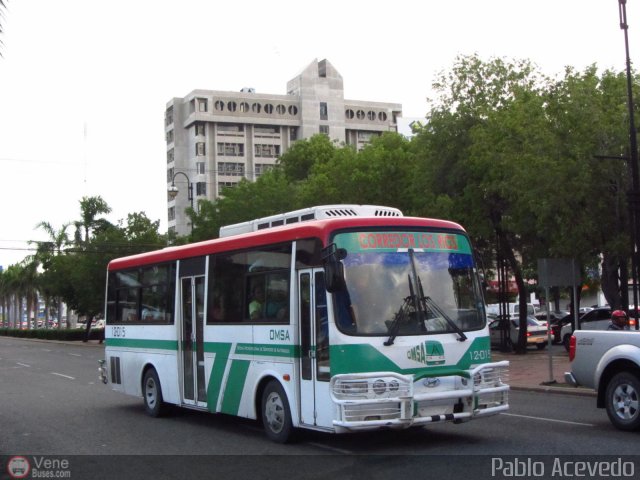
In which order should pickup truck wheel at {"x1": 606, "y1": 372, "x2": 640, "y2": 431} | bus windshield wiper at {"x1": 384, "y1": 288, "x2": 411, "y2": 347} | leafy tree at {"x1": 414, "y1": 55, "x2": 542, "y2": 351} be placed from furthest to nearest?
leafy tree at {"x1": 414, "y1": 55, "x2": 542, "y2": 351} < pickup truck wheel at {"x1": 606, "y1": 372, "x2": 640, "y2": 431} < bus windshield wiper at {"x1": 384, "y1": 288, "x2": 411, "y2": 347}

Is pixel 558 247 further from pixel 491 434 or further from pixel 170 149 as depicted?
pixel 170 149

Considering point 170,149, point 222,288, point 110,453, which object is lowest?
point 110,453

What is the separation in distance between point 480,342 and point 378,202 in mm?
28288

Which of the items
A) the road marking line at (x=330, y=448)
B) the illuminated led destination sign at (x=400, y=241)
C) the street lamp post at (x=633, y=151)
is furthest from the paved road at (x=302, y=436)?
the street lamp post at (x=633, y=151)

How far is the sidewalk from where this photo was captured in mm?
19250

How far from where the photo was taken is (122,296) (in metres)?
17.8

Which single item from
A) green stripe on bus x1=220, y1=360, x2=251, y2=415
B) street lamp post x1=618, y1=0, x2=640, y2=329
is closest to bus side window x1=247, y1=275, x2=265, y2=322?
green stripe on bus x1=220, y1=360, x2=251, y2=415

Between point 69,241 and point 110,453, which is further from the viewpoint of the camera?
point 69,241

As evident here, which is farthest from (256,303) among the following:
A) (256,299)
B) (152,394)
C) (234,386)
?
(152,394)

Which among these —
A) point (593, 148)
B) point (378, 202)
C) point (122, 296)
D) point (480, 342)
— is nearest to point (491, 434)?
point (480, 342)

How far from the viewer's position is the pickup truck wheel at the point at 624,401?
1180 centimetres

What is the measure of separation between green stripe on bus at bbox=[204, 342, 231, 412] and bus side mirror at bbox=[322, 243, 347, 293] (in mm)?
3194

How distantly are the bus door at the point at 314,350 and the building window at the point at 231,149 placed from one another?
3881 inches

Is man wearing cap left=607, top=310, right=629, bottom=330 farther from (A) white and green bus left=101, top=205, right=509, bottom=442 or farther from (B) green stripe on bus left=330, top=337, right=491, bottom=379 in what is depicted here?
(B) green stripe on bus left=330, top=337, right=491, bottom=379
